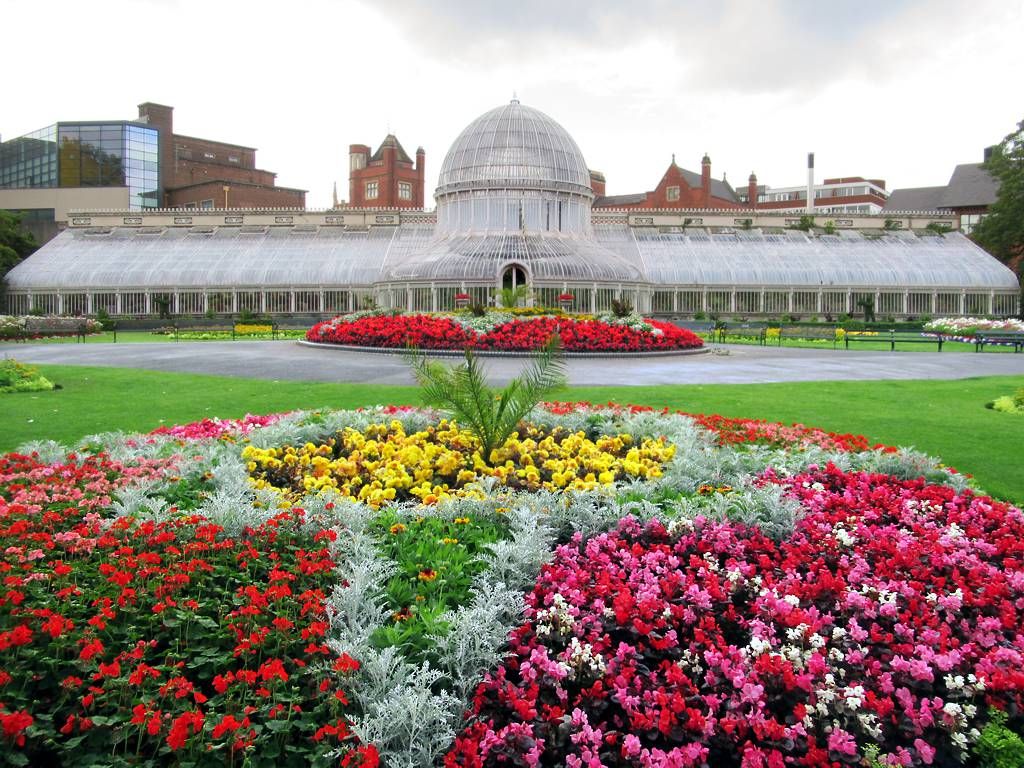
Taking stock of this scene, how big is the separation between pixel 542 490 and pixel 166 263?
5350 cm

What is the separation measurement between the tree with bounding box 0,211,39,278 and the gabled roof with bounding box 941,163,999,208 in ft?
277

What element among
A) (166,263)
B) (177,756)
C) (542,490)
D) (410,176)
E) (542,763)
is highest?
(410,176)

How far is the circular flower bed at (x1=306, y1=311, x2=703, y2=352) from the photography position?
25.9 meters

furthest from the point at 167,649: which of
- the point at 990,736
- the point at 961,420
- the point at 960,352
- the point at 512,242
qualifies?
the point at 512,242

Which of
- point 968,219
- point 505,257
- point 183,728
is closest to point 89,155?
point 505,257

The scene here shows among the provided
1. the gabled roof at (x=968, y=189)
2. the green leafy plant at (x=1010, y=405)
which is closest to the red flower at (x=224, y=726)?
the green leafy plant at (x=1010, y=405)

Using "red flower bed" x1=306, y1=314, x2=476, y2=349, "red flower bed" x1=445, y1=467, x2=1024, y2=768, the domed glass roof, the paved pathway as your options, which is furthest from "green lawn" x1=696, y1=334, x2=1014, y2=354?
"red flower bed" x1=445, y1=467, x2=1024, y2=768

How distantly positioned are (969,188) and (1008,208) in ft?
86.4

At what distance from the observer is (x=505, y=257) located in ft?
137

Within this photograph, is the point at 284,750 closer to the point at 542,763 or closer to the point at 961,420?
the point at 542,763

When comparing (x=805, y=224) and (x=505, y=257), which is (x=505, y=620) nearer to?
(x=505, y=257)

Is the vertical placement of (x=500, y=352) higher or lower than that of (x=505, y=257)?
lower

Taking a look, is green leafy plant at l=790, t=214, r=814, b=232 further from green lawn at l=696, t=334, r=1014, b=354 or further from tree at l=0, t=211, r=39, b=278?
tree at l=0, t=211, r=39, b=278

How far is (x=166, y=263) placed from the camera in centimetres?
5322
